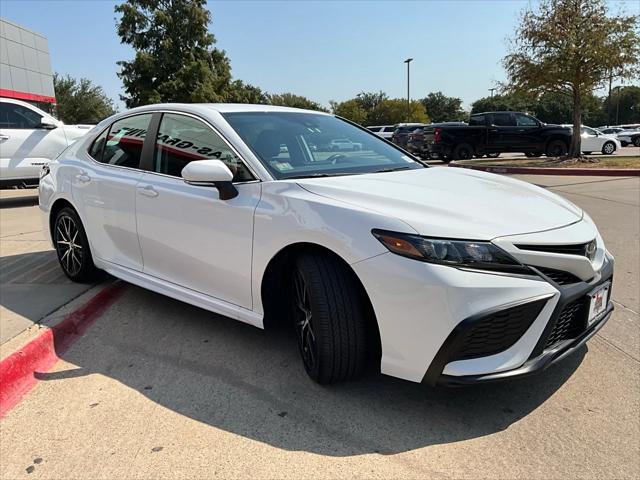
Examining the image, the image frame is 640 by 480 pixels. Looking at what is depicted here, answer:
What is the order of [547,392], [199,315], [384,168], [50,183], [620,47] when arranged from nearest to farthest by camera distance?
[547,392], [384,168], [199,315], [50,183], [620,47]

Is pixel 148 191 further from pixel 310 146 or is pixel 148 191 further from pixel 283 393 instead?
pixel 283 393

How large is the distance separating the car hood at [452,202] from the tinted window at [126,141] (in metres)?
1.65

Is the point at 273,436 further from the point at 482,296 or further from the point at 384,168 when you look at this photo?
the point at 384,168

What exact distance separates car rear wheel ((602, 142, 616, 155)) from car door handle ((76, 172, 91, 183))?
23924mm

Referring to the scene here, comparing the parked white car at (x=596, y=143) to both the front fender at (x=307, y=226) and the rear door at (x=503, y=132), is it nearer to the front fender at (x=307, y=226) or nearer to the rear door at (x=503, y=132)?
the rear door at (x=503, y=132)

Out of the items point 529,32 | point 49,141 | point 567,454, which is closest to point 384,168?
point 567,454

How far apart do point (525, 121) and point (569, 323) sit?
19006 millimetres

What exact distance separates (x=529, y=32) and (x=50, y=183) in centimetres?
1594

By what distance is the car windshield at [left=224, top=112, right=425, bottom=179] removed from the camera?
315cm

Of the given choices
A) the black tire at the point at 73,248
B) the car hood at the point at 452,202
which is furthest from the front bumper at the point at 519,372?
the black tire at the point at 73,248

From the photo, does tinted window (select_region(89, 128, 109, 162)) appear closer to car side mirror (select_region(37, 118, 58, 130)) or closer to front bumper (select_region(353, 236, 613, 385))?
front bumper (select_region(353, 236, 613, 385))

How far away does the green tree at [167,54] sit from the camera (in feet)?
120

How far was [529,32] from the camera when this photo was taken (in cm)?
1634

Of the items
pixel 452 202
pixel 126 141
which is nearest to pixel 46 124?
pixel 126 141
